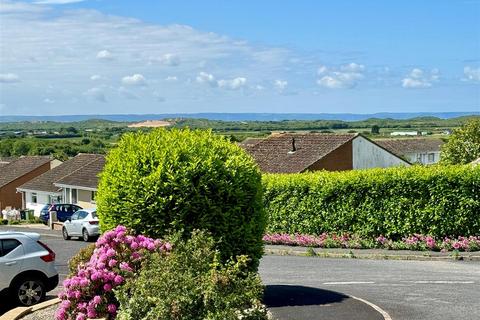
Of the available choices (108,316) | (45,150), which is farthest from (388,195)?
(45,150)

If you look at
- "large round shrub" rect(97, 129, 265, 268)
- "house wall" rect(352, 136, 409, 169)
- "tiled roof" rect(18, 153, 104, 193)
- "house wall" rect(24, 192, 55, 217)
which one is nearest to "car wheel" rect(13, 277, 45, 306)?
"large round shrub" rect(97, 129, 265, 268)

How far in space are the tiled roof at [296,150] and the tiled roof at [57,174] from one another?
97.9ft

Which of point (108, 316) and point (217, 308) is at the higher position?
point (217, 308)

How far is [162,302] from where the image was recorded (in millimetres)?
8820

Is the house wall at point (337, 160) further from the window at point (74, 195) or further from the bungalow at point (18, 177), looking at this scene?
the bungalow at point (18, 177)

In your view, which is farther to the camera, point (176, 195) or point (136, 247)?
point (176, 195)

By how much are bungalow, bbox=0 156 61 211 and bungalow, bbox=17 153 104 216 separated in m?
4.44

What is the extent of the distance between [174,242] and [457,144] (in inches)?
1909

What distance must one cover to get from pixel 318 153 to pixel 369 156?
5005 millimetres

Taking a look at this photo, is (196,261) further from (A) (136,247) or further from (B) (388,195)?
(B) (388,195)

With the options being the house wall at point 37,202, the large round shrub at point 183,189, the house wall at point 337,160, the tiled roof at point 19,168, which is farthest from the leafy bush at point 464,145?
the tiled roof at point 19,168

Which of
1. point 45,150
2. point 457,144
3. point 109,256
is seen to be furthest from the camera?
point 45,150

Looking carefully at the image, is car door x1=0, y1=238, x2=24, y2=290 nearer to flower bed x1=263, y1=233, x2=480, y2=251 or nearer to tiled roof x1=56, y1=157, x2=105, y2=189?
flower bed x1=263, y1=233, x2=480, y2=251

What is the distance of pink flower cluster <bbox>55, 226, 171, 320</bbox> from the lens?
10.9m
